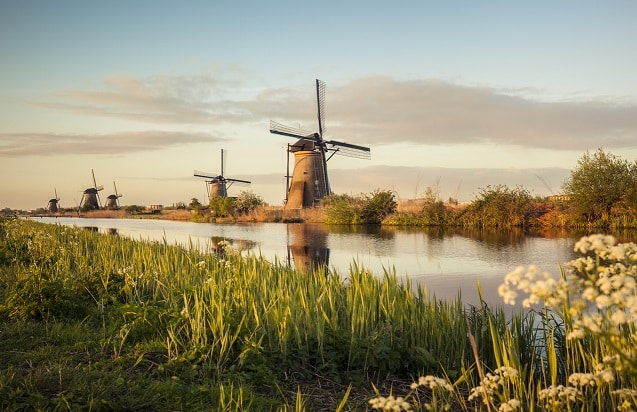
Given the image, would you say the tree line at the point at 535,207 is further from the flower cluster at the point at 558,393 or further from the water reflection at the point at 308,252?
the flower cluster at the point at 558,393

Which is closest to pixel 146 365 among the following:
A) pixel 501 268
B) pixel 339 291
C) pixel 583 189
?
pixel 339 291

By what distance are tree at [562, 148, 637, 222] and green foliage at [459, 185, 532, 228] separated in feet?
10.3

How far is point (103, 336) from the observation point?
16.4 ft

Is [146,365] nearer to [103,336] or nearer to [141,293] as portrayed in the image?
[103,336]

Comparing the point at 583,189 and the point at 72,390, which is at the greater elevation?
the point at 583,189

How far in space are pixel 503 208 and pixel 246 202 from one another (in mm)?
28682

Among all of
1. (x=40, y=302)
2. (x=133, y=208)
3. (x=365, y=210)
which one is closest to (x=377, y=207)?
(x=365, y=210)

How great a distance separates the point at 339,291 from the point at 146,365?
2.63 metres

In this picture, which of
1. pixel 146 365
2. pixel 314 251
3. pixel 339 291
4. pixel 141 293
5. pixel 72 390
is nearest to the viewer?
pixel 72 390

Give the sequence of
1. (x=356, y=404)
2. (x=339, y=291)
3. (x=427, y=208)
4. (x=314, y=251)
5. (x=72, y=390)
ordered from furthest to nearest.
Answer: (x=427, y=208), (x=314, y=251), (x=339, y=291), (x=356, y=404), (x=72, y=390)

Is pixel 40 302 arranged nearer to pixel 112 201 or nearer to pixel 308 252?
pixel 308 252

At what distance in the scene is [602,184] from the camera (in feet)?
85.9

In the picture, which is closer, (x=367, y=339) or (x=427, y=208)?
(x=367, y=339)

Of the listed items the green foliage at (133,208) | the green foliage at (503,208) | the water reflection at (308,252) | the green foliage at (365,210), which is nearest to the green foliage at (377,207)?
the green foliage at (365,210)
